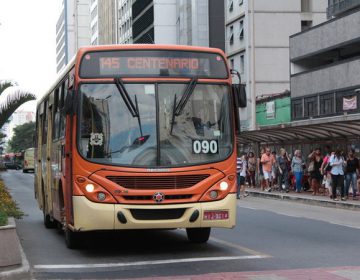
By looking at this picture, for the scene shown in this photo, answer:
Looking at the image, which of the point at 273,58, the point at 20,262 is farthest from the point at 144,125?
the point at 273,58

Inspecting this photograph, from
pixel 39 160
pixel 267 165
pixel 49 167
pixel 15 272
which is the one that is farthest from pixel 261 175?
pixel 15 272

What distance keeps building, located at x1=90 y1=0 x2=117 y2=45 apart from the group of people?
85090mm

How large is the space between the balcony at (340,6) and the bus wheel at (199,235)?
28359mm

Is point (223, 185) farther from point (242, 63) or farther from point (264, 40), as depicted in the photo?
point (242, 63)

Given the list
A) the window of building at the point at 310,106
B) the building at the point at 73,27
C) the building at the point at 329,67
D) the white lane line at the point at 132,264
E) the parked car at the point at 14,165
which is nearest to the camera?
the white lane line at the point at 132,264

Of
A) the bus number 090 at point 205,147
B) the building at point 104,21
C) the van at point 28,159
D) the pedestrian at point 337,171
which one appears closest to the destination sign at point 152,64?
the bus number 090 at point 205,147

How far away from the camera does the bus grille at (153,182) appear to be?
10148 mm

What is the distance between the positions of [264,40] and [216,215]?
46154mm

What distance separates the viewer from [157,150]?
10.4 meters

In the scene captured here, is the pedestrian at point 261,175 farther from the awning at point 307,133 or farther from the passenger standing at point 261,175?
the awning at point 307,133

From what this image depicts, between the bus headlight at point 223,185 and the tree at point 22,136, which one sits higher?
the tree at point 22,136

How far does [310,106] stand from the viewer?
42.8 m

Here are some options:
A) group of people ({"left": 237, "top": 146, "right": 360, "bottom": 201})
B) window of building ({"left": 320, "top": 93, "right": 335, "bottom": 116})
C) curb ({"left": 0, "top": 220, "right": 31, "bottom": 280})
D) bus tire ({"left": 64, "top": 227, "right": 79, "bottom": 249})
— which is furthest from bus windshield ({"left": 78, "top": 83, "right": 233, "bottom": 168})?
window of building ({"left": 320, "top": 93, "right": 335, "bottom": 116})

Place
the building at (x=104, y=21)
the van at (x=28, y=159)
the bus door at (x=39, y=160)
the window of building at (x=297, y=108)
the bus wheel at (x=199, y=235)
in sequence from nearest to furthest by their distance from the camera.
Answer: the bus wheel at (x=199, y=235), the bus door at (x=39, y=160), the window of building at (x=297, y=108), the van at (x=28, y=159), the building at (x=104, y=21)
